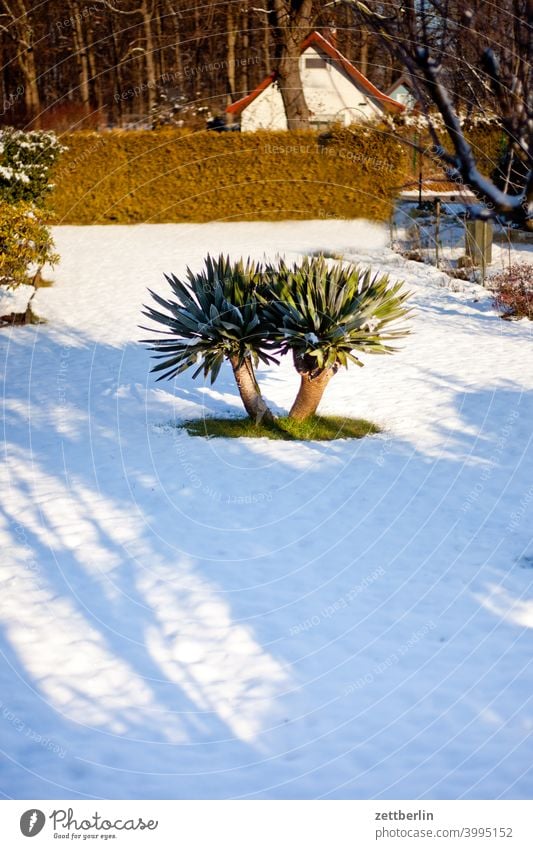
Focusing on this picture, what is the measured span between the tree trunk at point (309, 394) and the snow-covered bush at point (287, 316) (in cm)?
8

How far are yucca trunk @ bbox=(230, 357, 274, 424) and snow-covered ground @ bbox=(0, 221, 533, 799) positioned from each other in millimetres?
777

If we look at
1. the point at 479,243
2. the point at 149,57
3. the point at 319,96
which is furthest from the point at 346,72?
the point at 479,243

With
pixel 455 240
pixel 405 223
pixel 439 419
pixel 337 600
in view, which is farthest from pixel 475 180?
pixel 405 223

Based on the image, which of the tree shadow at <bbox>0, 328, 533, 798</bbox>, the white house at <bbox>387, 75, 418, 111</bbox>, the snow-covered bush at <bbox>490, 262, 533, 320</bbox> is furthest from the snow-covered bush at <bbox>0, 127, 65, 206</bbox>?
the snow-covered bush at <bbox>490, 262, 533, 320</bbox>

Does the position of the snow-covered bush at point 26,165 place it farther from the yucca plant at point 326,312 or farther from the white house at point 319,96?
the white house at point 319,96

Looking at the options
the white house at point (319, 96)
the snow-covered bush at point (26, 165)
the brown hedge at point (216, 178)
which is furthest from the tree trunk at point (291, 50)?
the snow-covered bush at point (26, 165)

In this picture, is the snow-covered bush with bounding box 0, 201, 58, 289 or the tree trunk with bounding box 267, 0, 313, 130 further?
the tree trunk with bounding box 267, 0, 313, 130

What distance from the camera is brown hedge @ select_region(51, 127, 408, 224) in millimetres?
28609

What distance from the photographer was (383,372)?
1392 cm

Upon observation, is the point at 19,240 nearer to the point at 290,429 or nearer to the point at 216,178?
the point at 290,429

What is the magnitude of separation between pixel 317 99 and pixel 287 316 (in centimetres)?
3046

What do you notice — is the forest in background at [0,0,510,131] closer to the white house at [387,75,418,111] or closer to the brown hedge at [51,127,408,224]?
the white house at [387,75,418,111]

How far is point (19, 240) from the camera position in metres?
17.5

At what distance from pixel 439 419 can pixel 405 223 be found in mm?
17965
